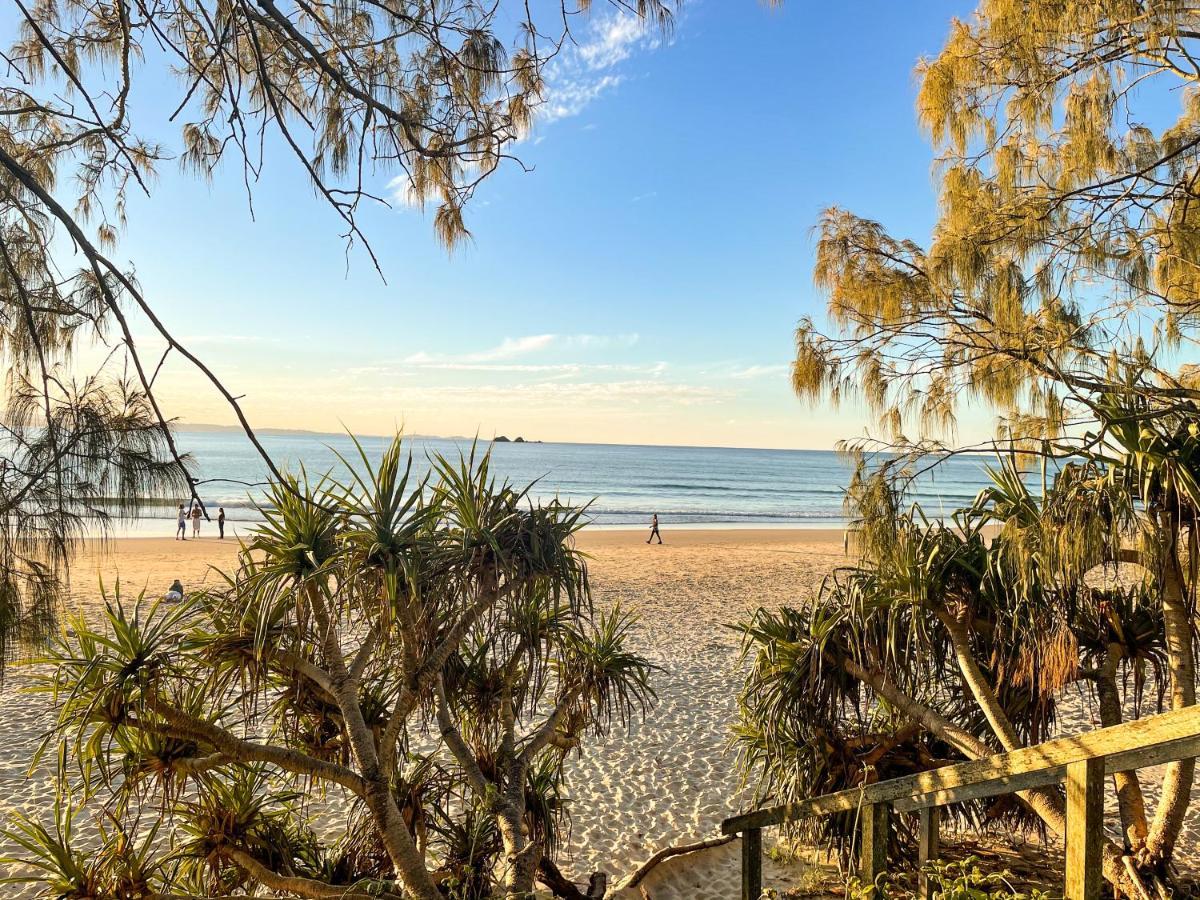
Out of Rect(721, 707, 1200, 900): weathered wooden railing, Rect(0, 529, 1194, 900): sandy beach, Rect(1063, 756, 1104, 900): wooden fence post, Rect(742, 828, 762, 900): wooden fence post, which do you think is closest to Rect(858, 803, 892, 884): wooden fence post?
Rect(721, 707, 1200, 900): weathered wooden railing

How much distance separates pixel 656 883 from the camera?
15.8 feet

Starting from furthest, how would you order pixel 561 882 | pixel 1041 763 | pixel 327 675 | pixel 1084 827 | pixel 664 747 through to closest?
1. pixel 664 747
2. pixel 561 882
3. pixel 327 675
4. pixel 1041 763
5. pixel 1084 827

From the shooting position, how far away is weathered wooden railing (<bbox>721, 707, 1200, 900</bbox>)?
2086 mm

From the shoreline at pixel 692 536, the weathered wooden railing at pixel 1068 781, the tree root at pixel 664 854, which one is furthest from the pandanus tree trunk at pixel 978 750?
the shoreline at pixel 692 536

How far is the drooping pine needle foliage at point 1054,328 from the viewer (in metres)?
3.41

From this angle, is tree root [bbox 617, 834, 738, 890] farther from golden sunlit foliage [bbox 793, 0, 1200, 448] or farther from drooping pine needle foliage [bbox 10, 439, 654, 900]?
A: golden sunlit foliage [bbox 793, 0, 1200, 448]

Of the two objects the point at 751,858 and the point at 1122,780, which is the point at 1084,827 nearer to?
the point at 751,858

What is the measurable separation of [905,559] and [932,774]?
4.76 feet

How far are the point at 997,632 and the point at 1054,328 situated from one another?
1.91 m

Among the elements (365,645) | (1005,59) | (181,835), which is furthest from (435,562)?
(1005,59)

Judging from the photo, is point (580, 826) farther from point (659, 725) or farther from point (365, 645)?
point (365, 645)

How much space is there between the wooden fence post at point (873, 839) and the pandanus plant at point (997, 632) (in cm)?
117

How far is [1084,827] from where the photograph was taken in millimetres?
2281

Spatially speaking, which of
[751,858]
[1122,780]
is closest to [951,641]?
[1122,780]
